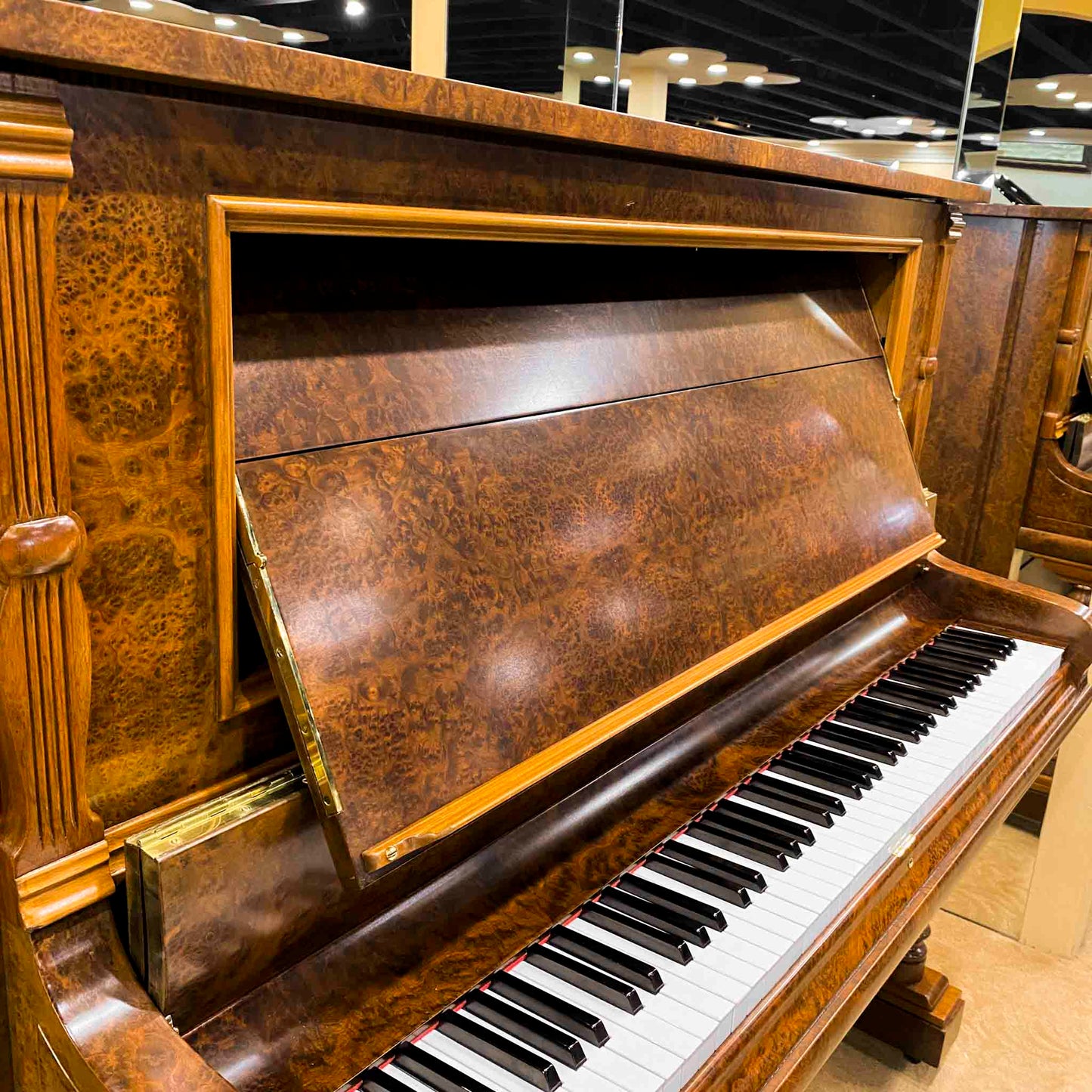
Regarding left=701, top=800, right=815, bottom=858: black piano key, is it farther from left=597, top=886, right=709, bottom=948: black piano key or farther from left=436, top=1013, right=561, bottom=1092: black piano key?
left=436, top=1013, right=561, bottom=1092: black piano key

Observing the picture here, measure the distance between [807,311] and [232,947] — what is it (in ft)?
4.66

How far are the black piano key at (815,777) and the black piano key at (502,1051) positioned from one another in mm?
633

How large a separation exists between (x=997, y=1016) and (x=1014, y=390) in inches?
65.6

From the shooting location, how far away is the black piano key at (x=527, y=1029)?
0.87m

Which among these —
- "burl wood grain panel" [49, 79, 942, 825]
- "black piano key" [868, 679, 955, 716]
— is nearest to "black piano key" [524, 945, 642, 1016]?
"burl wood grain panel" [49, 79, 942, 825]

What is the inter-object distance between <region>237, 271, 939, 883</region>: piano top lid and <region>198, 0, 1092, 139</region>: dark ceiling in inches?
24.2

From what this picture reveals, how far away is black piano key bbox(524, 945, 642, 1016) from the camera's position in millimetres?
947

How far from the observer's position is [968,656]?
1.86m

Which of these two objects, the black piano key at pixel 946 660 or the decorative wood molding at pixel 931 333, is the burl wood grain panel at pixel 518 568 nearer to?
the black piano key at pixel 946 660

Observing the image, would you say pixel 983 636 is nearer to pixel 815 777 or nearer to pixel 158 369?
pixel 815 777

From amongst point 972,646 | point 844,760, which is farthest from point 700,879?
point 972,646

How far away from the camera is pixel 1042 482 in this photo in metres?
2.90

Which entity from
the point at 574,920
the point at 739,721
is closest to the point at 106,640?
the point at 574,920

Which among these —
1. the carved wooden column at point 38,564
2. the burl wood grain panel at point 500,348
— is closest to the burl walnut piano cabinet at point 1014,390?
the burl wood grain panel at point 500,348
